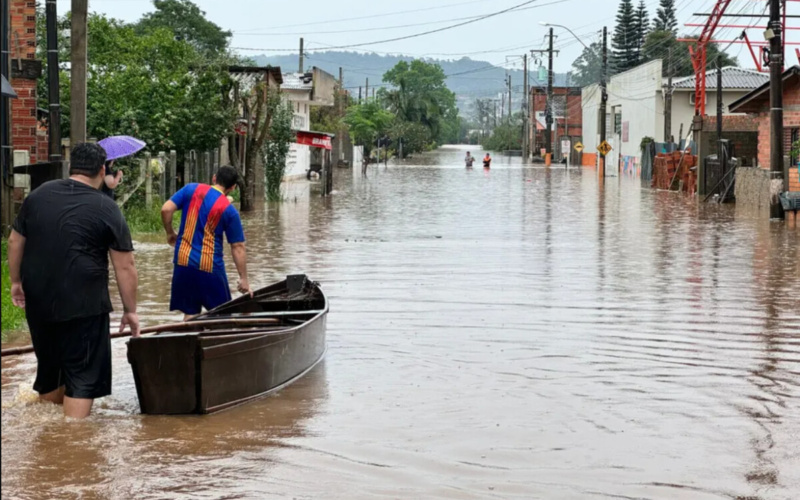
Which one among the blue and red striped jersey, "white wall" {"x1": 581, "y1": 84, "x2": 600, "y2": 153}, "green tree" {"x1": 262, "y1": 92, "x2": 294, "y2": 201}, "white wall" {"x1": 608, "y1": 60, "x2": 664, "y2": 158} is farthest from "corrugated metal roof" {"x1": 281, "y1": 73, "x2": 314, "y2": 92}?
the blue and red striped jersey

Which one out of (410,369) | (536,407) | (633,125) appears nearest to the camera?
(536,407)

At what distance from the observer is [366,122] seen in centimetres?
9550

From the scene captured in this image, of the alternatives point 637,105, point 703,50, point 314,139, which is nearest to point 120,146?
point 314,139

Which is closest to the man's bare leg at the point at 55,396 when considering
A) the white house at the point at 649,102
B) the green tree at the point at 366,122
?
the white house at the point at 649,102

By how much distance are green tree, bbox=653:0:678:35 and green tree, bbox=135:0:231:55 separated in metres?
47.0

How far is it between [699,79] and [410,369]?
44891 millimetres

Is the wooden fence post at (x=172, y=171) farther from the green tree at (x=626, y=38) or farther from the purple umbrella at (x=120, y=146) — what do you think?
the green tree at (x=626, y=38)

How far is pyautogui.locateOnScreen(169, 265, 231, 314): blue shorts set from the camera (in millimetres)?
9766

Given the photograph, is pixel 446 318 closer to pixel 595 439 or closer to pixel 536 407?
pixel 536 407

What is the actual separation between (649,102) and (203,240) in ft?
186

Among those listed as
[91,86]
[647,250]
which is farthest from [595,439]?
[91,86]

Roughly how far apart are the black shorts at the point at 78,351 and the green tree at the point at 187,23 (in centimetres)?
8307

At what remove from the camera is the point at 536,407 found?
8570 millimetres

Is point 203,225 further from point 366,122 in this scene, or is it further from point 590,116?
point 366,122
